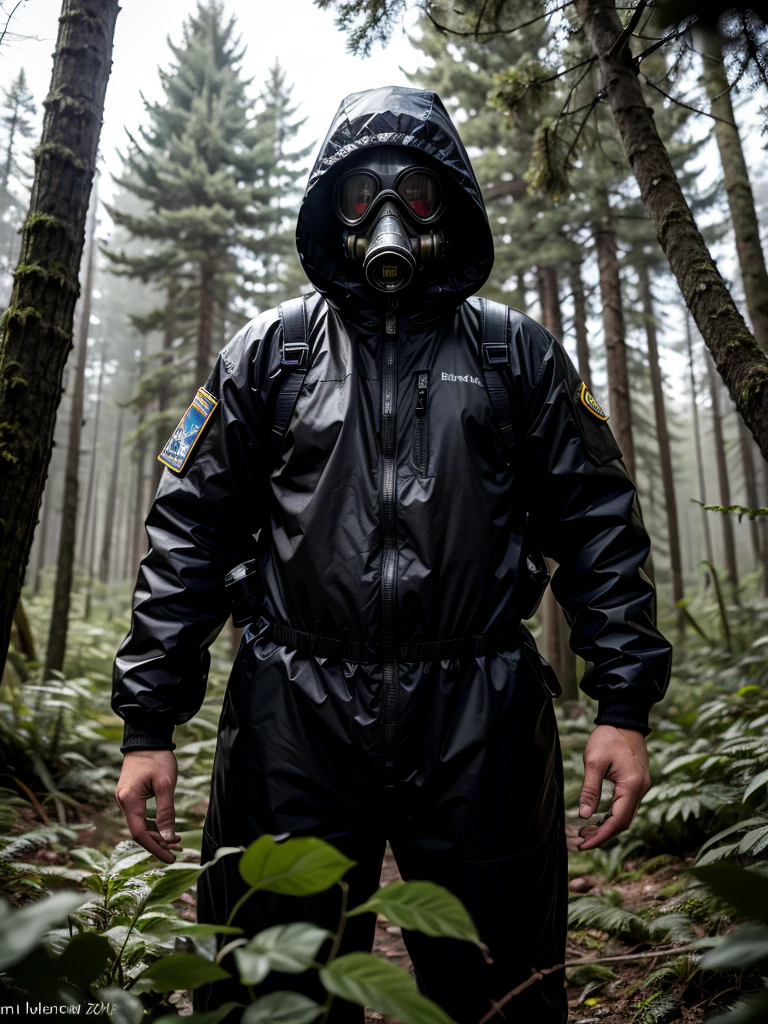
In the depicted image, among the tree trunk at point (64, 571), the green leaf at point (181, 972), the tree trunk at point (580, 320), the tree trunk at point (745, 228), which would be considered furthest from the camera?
the tree trunk at point (580, 320)

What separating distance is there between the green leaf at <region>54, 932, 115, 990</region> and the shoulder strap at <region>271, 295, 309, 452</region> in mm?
1636

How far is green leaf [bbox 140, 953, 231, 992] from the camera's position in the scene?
0.95 meters

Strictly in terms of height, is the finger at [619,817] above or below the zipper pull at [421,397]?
below

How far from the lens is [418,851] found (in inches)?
79.1

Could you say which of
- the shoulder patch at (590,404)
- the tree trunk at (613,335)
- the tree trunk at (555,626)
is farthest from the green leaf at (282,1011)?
the tree trunk at (555,626)

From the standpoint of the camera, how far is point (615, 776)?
207 cm

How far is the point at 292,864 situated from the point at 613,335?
989 centimetres

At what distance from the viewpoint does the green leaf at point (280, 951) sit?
82 centimetres

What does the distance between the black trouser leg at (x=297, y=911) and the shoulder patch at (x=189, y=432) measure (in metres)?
1.31

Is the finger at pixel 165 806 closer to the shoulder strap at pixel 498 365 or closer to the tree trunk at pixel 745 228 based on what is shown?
the shoulder strap at pixel 498 365

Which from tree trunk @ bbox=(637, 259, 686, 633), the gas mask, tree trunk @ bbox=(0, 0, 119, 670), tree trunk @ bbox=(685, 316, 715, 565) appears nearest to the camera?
the gas mask

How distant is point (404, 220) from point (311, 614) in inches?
57.8

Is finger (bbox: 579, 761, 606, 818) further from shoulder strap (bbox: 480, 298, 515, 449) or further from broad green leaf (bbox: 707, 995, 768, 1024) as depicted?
broad green leaf (bbox: 707, 995, 768, 1024)

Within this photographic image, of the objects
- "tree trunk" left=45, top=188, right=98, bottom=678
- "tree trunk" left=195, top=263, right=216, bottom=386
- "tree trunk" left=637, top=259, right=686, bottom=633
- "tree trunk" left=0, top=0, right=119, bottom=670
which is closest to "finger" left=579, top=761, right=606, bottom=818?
"tree trunk" left=0, top=0, right=119, bottom=670
